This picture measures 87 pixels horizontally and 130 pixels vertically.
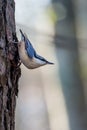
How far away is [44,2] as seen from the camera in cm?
295

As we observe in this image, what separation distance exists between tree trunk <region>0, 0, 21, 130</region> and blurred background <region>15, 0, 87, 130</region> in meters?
1.68

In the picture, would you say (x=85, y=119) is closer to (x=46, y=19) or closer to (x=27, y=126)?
(x=27, y=126)

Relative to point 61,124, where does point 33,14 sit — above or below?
above

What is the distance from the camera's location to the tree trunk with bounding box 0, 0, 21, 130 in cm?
104

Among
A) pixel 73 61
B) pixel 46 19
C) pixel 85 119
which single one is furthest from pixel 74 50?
pixel 85 119

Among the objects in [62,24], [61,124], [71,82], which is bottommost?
[61,124]

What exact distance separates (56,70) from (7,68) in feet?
6.15

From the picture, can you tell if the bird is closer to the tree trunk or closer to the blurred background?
the tree trunk

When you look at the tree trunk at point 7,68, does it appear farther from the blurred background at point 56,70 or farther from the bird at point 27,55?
the blurred background at point 56,70

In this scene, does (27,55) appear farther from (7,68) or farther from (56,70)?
(56,70)

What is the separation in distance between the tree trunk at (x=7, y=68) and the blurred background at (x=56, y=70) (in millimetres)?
1684

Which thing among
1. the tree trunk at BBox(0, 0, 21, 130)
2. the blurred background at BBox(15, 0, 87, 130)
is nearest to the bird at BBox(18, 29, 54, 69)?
the tree trunk at BBox(0, 0, 21, 130)

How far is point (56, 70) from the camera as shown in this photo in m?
2.92

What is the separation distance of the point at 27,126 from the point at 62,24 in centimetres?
72
